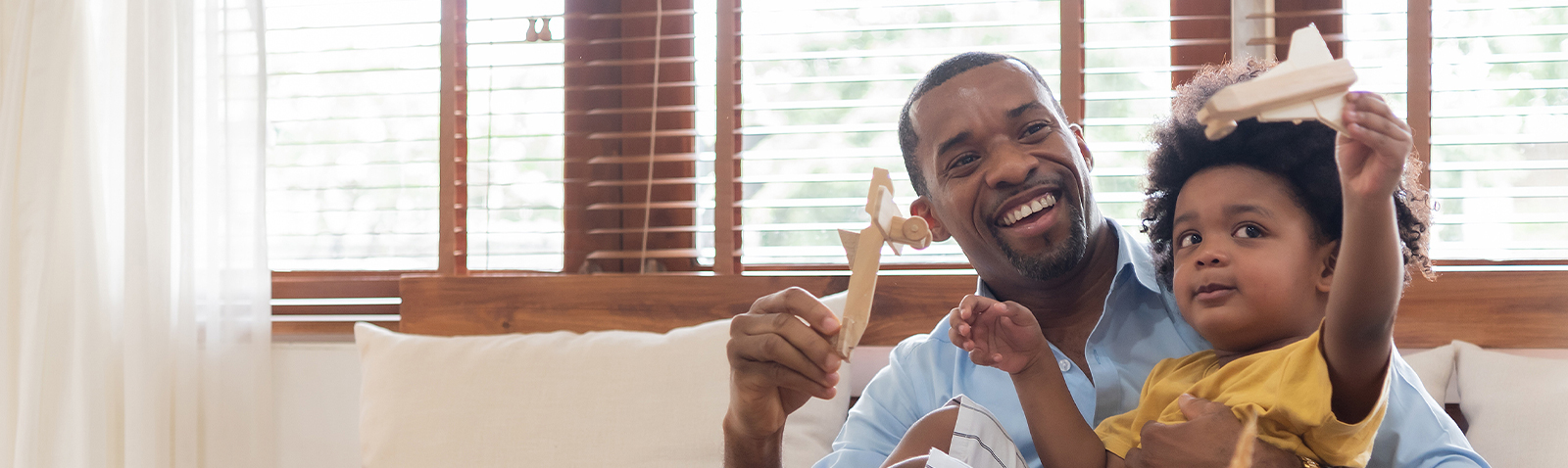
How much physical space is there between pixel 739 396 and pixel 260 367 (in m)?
1.49

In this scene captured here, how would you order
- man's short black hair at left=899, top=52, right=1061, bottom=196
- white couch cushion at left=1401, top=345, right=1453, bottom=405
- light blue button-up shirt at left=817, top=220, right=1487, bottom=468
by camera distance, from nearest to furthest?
light blue button-up shirt at left=817, top=220, right=1487, bottom=468
man's short black hair at left=899, top=52, right=1061, bottom=196
white couch cushion at left=1401, top=345, right=1453, bottom=405

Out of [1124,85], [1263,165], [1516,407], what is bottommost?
[1516,407]

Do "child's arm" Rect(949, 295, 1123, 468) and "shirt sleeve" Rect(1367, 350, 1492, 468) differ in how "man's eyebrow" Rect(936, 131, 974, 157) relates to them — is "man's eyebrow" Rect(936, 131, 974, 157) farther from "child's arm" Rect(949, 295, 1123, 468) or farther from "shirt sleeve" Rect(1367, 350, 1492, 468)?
"shirt sleeve" Rect(1367, 350, 1492, 468)

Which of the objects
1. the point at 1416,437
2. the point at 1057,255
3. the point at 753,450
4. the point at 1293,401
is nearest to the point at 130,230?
the point at 753,450

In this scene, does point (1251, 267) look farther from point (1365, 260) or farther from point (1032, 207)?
point (1032, 207)

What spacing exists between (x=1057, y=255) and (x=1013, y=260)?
0.06m

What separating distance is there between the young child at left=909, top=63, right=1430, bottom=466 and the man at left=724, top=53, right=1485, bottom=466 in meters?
0.14

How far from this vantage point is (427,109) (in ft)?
7.13

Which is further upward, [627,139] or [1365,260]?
[627,139]

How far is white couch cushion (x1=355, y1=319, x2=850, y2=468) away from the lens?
1.55 metres

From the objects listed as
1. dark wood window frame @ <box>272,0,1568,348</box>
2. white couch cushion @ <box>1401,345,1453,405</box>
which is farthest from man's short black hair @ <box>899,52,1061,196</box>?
white couch cushion @ <box>1401,345,1453,405</box>

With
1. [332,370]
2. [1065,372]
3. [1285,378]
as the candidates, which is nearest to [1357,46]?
[1065,372]

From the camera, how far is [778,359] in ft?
3.00

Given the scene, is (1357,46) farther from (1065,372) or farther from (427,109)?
(427,109)
